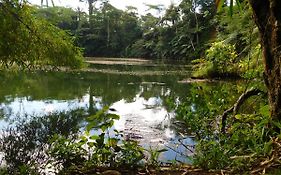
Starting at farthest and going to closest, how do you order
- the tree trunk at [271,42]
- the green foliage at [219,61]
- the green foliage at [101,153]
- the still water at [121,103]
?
the green foliage at [219,61] → the still water at [121,103] → the green foliage at [101,153] → the tree trunk at [271,42]

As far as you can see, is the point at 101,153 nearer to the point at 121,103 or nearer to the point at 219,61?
the point at 121,103

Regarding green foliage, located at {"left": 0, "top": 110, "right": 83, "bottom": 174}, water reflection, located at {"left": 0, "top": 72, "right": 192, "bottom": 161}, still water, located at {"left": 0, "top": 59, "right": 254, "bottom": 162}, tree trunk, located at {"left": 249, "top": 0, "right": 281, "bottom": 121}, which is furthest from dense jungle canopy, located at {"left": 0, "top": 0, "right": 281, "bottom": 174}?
water reflection, located at {"left": 0, "top": 72, "right": 192, "bottom": 161}

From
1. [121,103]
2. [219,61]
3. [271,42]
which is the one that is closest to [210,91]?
[271,42]

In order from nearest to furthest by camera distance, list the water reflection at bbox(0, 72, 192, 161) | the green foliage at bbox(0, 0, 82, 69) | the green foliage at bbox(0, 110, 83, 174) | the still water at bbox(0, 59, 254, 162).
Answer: the green foliage at bbox(0, 110, 83, 174), the green foliage at bbox(0, 0, 82, 69), the still water at bbox(0, 59, 254, 162), the water reflection at bbox(0, 72, 192, 161)

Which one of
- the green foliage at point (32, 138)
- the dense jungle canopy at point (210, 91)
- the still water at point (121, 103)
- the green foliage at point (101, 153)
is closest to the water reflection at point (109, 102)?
the still water at point (121, 103)

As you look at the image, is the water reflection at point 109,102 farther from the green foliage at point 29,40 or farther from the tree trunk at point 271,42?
the tree trunk at point 271,42

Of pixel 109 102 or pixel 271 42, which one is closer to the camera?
pixel 271 42

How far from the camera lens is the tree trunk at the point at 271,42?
2.71 meters

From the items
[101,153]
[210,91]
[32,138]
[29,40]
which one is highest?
[29,40]

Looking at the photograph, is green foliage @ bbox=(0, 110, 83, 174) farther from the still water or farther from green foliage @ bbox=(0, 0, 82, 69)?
green foliage @ bbox=(0, 0, 82, 69)

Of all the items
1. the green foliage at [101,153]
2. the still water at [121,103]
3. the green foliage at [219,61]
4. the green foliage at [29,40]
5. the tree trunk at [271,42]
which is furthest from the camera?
the green foliage at [219,61]

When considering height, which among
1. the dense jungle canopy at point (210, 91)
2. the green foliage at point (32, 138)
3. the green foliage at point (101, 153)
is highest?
the dense jungle canopy at point (210, 91)

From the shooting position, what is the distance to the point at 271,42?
2.81m

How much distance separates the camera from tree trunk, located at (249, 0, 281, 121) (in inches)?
107
